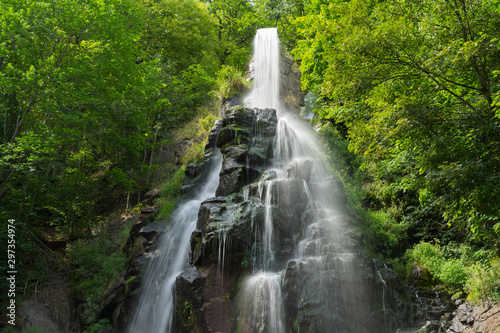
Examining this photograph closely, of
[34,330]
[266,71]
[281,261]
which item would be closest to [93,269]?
[34,330]

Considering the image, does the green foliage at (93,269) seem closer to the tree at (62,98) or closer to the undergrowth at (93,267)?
the undergrowth at (93,267)

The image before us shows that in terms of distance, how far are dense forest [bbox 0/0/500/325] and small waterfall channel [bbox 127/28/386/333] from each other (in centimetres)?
180

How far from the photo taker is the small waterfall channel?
7.75 m

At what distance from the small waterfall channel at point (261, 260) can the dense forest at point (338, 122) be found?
1.80 metres

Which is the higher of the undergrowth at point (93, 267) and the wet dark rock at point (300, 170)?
the wet dark rock at point (300, 170)

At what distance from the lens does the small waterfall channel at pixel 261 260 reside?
7754 millimetres

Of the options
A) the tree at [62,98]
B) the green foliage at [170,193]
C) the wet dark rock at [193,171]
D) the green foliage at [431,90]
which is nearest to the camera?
the green foliage at [431,90]

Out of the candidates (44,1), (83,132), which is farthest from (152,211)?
(44,1)

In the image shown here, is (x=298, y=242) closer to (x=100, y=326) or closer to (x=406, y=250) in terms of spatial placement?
(x=406, y=250)

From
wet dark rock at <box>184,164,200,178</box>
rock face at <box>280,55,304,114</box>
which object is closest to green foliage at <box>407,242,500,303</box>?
wet dark rock at <box>184,164,200,178</box>

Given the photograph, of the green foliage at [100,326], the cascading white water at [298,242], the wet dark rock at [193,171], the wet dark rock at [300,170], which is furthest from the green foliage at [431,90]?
the green foliage at [100,326]

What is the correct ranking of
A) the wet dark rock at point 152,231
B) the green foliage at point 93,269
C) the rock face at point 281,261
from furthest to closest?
the wet dark rock at point 152,231
the green foliage at point 93,269
the rock face at point 281,261

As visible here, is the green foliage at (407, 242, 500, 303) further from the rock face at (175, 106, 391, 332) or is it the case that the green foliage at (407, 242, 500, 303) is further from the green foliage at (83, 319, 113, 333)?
the green foliage at (83, 319, 113, 333)

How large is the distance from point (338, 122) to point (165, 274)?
24.8 ft
